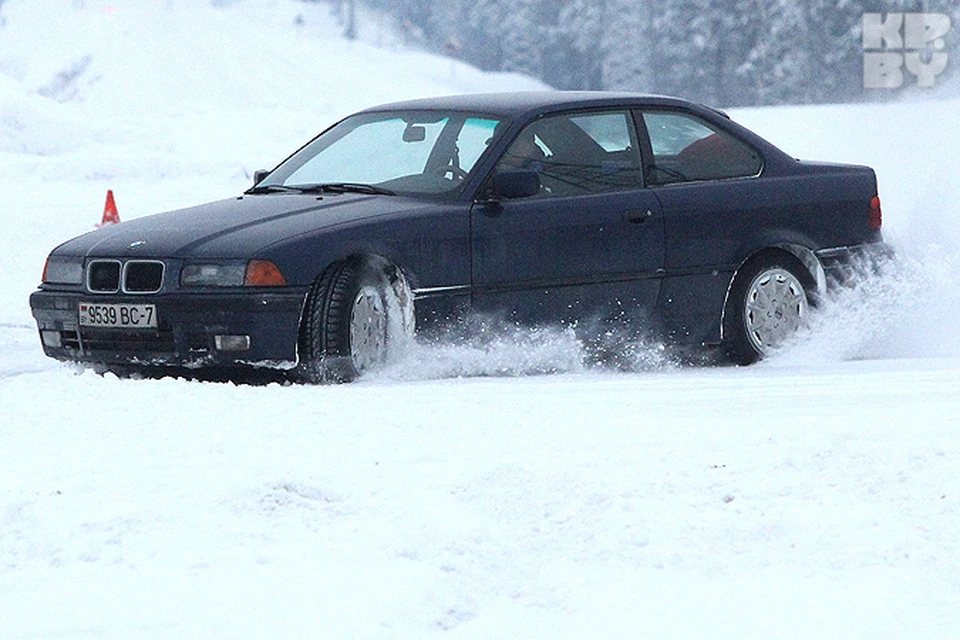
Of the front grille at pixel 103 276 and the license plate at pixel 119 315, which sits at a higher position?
the front grille at pixel 103 276

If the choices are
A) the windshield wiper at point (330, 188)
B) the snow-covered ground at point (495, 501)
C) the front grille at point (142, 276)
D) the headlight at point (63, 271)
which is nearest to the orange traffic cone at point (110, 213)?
the snow-covered ground at point (495, 501)

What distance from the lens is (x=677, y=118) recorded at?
8.92 metres

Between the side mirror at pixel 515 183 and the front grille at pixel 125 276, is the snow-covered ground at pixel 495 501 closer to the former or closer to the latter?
the front grille at pixel 125 276

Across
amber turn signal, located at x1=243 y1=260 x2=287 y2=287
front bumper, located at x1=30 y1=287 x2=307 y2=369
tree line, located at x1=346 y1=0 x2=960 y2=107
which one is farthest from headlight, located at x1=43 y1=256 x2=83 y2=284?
tree line, located at x1=346 y1=0 x2=960 y2=107

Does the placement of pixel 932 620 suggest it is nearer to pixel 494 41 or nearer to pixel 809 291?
pixel 809 291

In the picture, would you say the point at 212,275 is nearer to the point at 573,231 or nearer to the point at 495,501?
the point at 573,231

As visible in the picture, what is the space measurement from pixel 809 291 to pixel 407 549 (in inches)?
197

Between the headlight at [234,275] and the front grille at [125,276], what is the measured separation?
0.16 metres

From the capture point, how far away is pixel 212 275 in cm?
745

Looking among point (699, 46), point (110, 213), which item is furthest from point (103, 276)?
Answer: point (699, 46)

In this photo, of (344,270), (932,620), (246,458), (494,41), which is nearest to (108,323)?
(344,270)

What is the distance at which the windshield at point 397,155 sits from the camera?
8.23 meters

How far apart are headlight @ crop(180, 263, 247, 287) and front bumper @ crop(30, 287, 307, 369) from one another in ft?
0.16

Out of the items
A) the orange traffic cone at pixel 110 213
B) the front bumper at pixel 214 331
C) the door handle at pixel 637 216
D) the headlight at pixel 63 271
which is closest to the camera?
the front bumper at pixel 214 331
